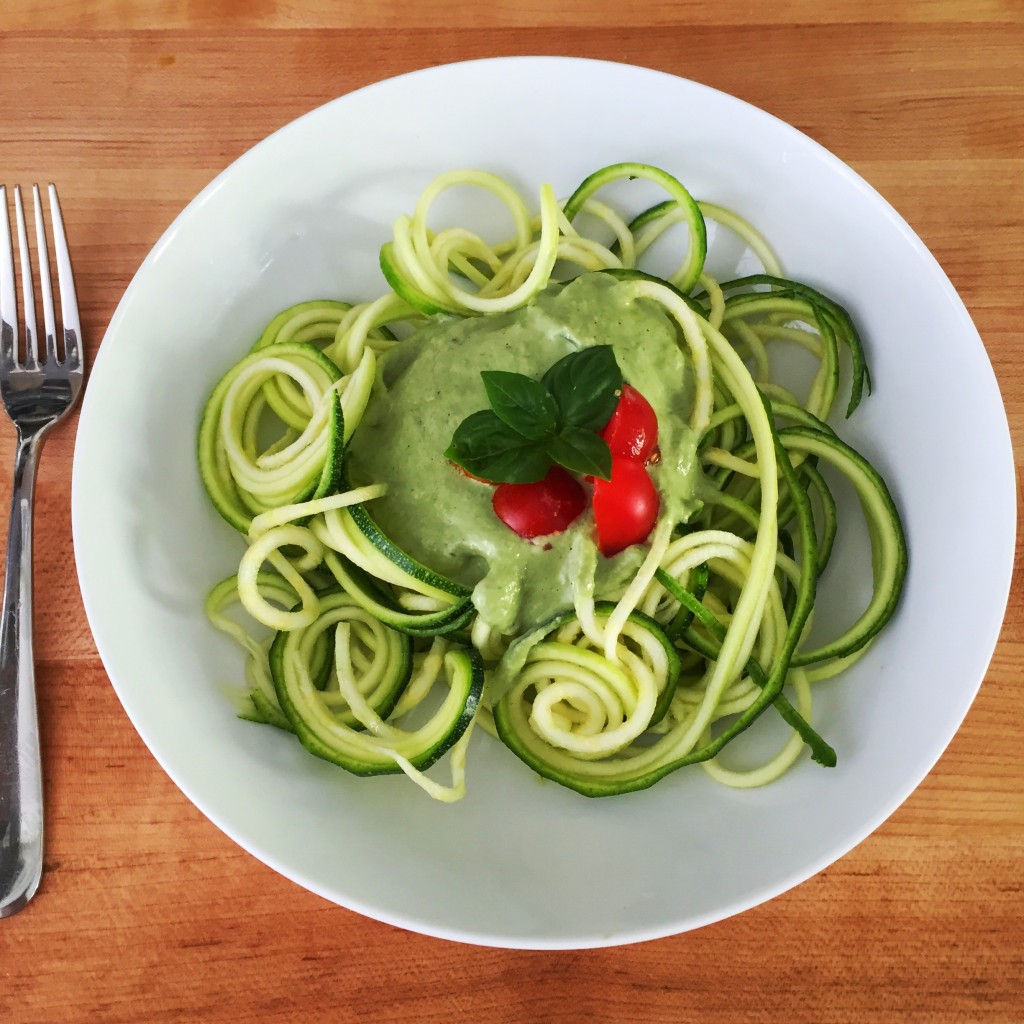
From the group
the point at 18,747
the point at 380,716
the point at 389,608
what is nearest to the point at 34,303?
the point at 18,747

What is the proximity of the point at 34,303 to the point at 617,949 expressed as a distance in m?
2.21

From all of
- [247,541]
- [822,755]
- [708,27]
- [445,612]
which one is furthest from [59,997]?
[708,27]

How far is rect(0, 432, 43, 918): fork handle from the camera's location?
2232 millimetres

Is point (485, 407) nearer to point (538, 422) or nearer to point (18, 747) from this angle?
→ point (538, 422)

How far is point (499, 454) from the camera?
6.28 feet

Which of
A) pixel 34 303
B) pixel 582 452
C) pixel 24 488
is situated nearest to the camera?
pixel 582 452

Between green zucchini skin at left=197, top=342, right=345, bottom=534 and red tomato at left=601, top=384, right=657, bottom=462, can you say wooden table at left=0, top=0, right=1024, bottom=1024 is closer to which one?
green zucchini skin at left=197, top=342, right=345, bottom=534

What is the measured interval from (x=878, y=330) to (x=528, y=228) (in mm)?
888

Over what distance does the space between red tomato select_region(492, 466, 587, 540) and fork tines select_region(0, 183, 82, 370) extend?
50.4 inches

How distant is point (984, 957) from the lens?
2248 millimetres

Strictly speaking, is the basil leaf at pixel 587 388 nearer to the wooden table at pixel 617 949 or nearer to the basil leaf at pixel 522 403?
the basil leaf at pixel 522 403

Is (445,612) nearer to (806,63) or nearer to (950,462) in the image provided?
(950,462)

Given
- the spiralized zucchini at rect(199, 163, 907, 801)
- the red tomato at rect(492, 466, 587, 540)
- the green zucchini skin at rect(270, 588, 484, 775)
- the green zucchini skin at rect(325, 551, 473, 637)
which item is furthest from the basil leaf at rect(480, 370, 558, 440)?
the green zucchini skin at rect(270, 588, 484, 775)

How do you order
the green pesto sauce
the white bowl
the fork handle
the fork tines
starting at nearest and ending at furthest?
the white bowl, the green pesto sauce, the fork handle, the fork tines
